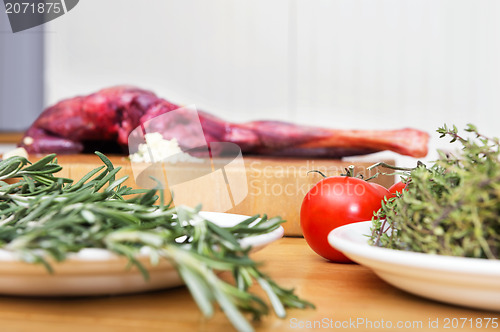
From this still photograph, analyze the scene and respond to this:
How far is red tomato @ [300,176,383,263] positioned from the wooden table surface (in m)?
0.15

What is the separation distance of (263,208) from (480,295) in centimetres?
55

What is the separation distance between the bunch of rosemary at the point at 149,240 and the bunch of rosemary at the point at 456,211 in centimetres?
10

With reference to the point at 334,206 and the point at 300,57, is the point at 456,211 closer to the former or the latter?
the point at 334,206

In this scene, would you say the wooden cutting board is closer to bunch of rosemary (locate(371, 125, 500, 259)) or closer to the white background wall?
bunch of rosemary (locate(371, 125, 500, 259))

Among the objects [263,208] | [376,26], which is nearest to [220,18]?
[376,26]

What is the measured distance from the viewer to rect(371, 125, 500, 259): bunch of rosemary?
0.35m

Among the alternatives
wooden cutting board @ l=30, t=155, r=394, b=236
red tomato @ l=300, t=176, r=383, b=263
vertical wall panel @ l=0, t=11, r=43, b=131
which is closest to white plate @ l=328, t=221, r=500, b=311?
red tomato @ l=300, t=176, r=383, b=263

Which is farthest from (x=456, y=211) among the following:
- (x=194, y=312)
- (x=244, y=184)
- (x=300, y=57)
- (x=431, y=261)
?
(x=300, y=57)

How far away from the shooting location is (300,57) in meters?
3.37

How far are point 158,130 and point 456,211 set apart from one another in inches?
31.8

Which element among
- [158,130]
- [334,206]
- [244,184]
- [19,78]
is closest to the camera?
[334,206]

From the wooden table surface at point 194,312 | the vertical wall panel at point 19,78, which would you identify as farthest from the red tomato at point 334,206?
the vertical wall panel at point 19,78

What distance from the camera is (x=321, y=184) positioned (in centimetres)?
68

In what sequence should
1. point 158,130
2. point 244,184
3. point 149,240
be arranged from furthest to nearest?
1. point 158,130
2. point 244,184
3. point 149,240
